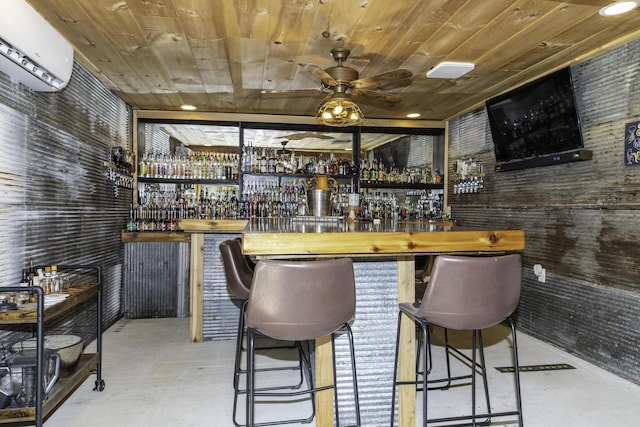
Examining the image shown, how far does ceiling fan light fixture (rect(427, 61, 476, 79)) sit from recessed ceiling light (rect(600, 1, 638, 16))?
100 centimetres

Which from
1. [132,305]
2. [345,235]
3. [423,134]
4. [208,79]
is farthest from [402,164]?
[345,235]

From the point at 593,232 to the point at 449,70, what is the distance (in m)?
1.73

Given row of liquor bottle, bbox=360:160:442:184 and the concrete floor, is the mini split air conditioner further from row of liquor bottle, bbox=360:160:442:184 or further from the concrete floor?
row of liquor bottle, bbox=360:160:442:184

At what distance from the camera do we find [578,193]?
3.36 meters

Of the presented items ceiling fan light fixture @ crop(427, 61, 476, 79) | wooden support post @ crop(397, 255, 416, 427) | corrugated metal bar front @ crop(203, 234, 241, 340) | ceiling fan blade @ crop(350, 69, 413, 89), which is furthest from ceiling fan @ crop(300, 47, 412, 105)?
corrugated metal bar front @ crop(203, 234, 241, 340)

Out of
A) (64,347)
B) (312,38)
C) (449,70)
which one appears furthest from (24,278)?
(449,70)

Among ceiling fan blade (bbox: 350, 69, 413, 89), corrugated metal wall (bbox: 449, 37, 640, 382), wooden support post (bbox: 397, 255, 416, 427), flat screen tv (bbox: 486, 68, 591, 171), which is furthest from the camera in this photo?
flat screen tv (bbox: 486, 68, 591, 171)

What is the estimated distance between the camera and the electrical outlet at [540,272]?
3.72 m

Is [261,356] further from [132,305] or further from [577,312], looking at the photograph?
[577,312]

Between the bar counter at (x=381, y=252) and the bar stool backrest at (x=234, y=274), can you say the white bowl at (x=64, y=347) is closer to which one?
the bar stool backrest at (x=234, y=274)

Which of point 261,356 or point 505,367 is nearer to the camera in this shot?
point 505,367

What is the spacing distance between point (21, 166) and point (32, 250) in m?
0.56

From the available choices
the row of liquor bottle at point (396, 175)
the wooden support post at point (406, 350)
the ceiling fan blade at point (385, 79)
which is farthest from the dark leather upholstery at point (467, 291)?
the row of liquor bottle at point (396, 175)

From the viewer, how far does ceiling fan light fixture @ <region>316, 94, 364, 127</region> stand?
9.73ft
